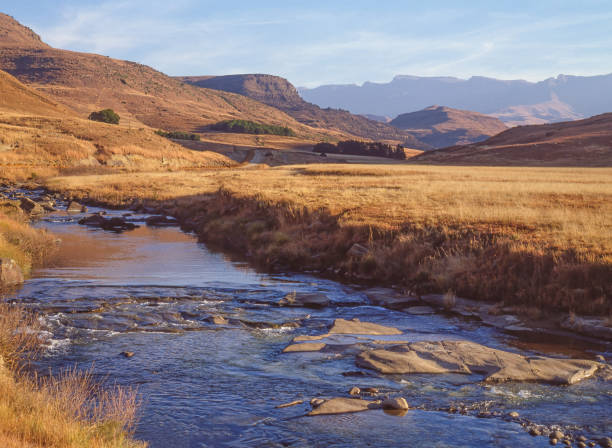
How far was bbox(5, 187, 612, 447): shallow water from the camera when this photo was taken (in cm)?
916

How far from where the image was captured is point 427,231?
2212cm

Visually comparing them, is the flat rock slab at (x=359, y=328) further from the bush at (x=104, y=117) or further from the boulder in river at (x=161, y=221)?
the bush at (x=104, y=117)

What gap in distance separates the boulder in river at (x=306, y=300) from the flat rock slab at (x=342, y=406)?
282 inches

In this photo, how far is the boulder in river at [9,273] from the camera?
1792 cm

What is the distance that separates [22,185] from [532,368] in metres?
56.0

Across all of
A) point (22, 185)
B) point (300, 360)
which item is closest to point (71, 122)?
point (22, 185)

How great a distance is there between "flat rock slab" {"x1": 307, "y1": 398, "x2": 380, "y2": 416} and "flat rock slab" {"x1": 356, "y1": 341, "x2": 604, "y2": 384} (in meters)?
1.64

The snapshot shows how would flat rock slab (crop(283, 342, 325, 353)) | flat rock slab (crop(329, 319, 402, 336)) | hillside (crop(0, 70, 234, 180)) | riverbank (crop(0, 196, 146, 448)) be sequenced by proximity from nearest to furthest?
riverbank (crop(0, 196, 146, 448)) → flat rock slab (crop(283, 342, 325, 353)) → flat rock slab (crop(329, 319, 402, 336)) → hillside (crop(0, 70, 234, 180))

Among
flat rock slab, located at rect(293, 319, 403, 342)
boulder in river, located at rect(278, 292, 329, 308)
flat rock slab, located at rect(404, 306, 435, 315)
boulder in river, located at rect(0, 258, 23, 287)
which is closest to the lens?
flat rock slab, located at rect(293, 319, 403, 342)

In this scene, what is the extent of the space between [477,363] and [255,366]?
15.4ft

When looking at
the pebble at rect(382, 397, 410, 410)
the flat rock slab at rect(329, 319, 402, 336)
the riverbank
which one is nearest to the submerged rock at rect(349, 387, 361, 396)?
the pebble at rect(382, 397, 410, 410)

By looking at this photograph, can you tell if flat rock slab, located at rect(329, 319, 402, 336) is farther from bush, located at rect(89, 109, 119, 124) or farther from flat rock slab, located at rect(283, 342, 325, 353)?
bush, located at rect(89, 109, 119, 124)

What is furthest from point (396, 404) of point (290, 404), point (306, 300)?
point (306, 300)

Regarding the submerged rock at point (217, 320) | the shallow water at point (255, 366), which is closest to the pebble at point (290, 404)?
the shallow water at point (255, 366)
